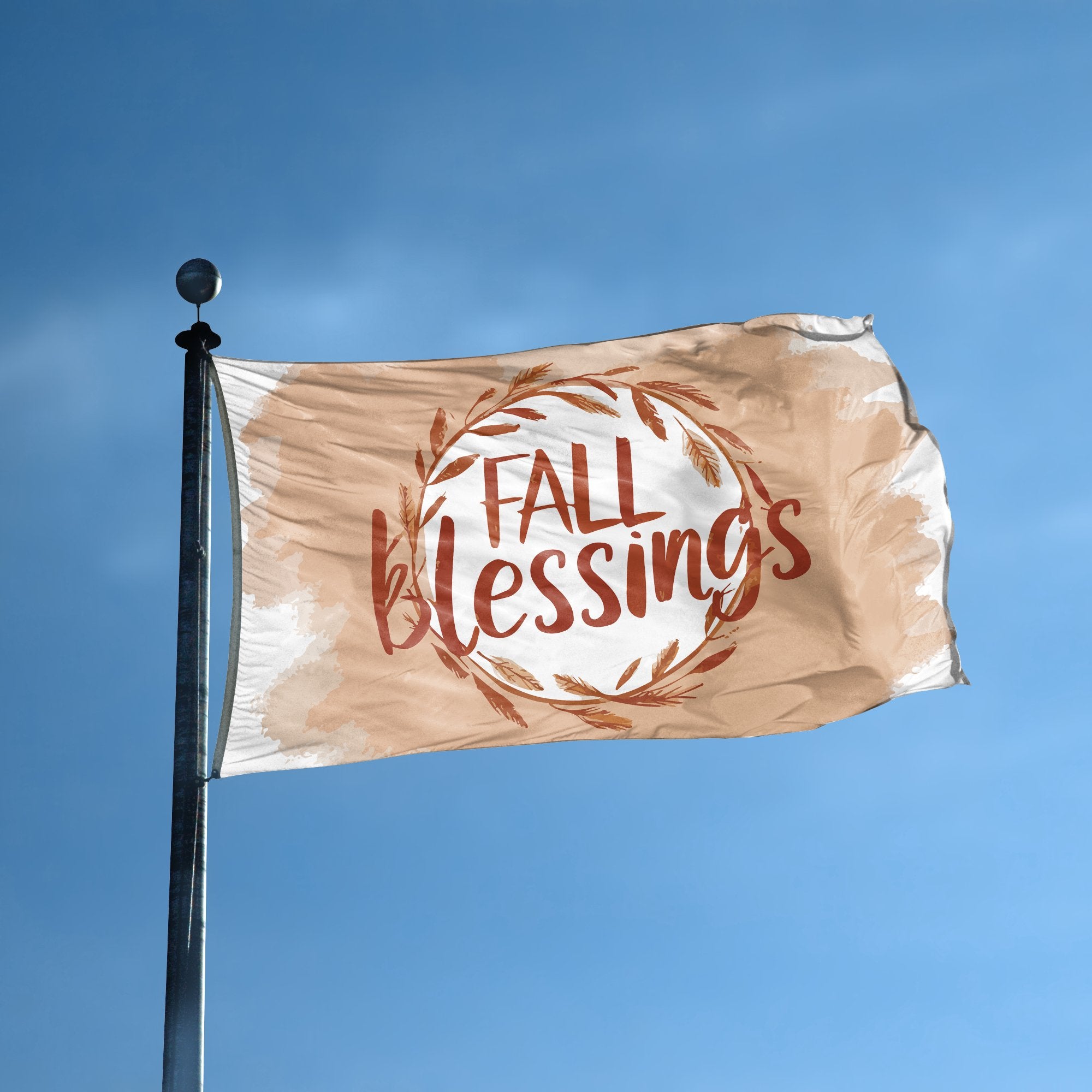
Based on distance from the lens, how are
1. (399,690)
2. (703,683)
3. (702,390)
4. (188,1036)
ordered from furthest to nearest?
(702,390) < (703,683) < (399,690) < (188,1036)

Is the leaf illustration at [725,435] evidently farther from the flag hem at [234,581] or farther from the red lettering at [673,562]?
the flag hem at [234,581]

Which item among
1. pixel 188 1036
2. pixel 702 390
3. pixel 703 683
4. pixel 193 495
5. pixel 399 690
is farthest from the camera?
pixel 702 390

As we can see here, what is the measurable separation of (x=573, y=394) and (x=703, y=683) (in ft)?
9.61

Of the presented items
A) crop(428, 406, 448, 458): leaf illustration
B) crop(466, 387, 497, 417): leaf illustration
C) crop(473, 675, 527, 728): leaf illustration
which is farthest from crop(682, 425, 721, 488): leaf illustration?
crop(473, 675, 527, 728): leaf illustration

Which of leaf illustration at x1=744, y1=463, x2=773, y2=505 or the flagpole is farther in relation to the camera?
leaf illustration at x1=744, y1=463, x2=773, y2=505

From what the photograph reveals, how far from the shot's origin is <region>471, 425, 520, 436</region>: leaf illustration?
42.5 ft

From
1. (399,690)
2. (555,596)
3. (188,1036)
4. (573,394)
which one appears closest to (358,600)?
(399,690)

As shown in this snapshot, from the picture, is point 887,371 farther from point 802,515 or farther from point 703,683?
point 703,683

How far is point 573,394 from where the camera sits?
13352 mm

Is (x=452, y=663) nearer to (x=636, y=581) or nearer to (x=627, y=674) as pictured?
(x=627, y=674)

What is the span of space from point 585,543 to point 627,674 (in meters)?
1.28

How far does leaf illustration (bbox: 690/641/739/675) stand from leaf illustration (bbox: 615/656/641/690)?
1.59 feet

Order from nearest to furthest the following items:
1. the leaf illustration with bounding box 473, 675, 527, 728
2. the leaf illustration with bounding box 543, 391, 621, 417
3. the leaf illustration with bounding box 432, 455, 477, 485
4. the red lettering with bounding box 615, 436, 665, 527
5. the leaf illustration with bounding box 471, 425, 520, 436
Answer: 1. the leaf illustration with bounding box 473, 675, 527, 728
2. the leaf illustration with bounding box 432, 455, 477, 485
3. the leaf illustration with bounding box 471, 425, 520, 436
4. the red lettering with bounding box 615, 436, 665, 527
5. the leaf illustration with bounding box 543, 391, 621, 417

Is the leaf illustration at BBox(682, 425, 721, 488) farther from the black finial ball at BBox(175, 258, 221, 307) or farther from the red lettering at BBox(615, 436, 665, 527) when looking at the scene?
the black finial ball at BBox(175, 258, 221, 307)
